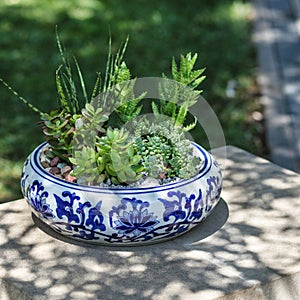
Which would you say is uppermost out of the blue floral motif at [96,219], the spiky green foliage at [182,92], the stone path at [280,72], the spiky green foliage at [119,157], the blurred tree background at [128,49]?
the spiky green foliage at [182,92]

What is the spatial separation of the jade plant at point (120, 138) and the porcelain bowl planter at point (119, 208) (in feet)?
0.21

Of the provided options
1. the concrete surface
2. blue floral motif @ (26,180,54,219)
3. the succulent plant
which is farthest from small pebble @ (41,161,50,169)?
the succulent plant

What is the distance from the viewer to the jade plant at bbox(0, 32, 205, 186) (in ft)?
Answer: 8.47

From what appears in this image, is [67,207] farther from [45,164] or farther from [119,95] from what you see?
[119,95]

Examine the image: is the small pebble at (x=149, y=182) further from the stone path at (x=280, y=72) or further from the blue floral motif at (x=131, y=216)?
the stone path at (x=280, y=72)

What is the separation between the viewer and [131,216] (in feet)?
8.39

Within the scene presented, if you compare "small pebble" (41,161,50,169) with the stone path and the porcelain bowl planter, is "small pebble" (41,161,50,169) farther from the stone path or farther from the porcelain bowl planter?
the stone path

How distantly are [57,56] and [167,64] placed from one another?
0.91 meters

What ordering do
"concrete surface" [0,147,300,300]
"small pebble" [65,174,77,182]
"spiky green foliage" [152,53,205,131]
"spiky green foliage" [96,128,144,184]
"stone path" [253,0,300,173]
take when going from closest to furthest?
"concrete surface" [0,147,300,300], "spiky green foliage" [96,128,144,184], "small pebble" [65,174,77,182], "spiky green foliage" [152,53,205,131], "stone path" [253,0,300,173]

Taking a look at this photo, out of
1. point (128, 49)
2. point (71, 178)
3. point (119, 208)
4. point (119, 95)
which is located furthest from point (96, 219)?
point (128, 49)

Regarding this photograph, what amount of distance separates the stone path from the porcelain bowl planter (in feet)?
6.66

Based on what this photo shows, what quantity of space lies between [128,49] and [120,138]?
3846mm

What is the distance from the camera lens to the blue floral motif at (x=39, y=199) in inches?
104

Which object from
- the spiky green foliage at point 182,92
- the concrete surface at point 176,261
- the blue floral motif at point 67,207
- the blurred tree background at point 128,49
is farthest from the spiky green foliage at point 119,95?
the blurred tree background at point 128,49
